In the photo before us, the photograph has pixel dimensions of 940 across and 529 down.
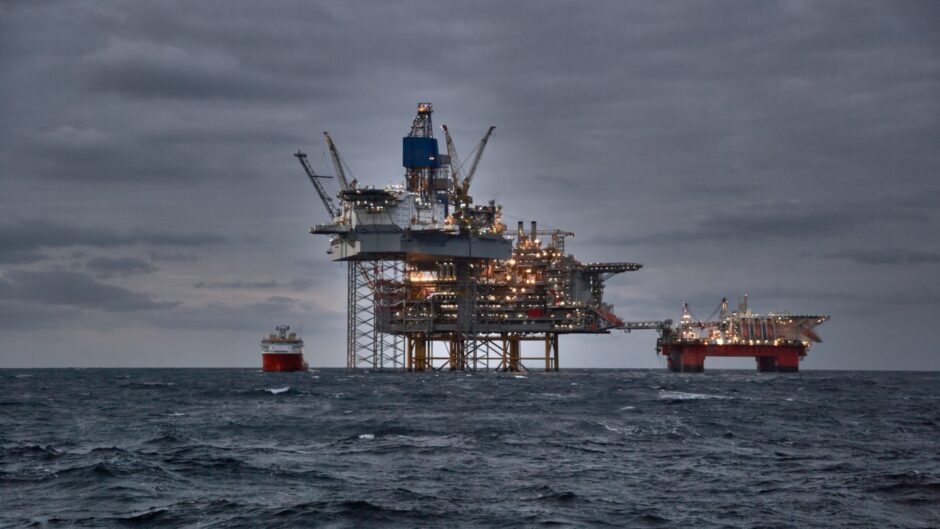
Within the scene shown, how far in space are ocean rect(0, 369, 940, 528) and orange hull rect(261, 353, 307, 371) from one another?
341 feet

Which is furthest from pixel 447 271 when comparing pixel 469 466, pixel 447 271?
pixel 469 466

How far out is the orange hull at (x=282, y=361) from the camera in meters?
187

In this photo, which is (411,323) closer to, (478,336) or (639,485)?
(478,336)

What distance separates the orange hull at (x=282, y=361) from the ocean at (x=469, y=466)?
104 meters

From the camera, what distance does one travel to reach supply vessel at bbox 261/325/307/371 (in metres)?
186

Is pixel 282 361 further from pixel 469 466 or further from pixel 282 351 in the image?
pixel 469 466

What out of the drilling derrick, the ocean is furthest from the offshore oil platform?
the ocean

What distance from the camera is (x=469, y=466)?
152 feet

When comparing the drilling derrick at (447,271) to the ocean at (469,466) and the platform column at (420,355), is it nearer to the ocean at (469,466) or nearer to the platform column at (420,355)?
the platform column at (420,355)

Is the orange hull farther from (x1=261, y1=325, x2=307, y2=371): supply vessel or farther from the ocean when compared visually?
the ocean

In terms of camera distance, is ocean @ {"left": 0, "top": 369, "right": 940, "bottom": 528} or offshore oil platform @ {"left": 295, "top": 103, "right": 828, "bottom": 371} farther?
offshore oil platform @ {"left": 295, "top": 103, "right": 828, "bottom": 371}

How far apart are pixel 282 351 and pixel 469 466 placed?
143 metres

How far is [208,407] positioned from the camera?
85062 mm

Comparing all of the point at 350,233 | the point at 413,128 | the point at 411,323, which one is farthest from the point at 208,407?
the point at 413,128
